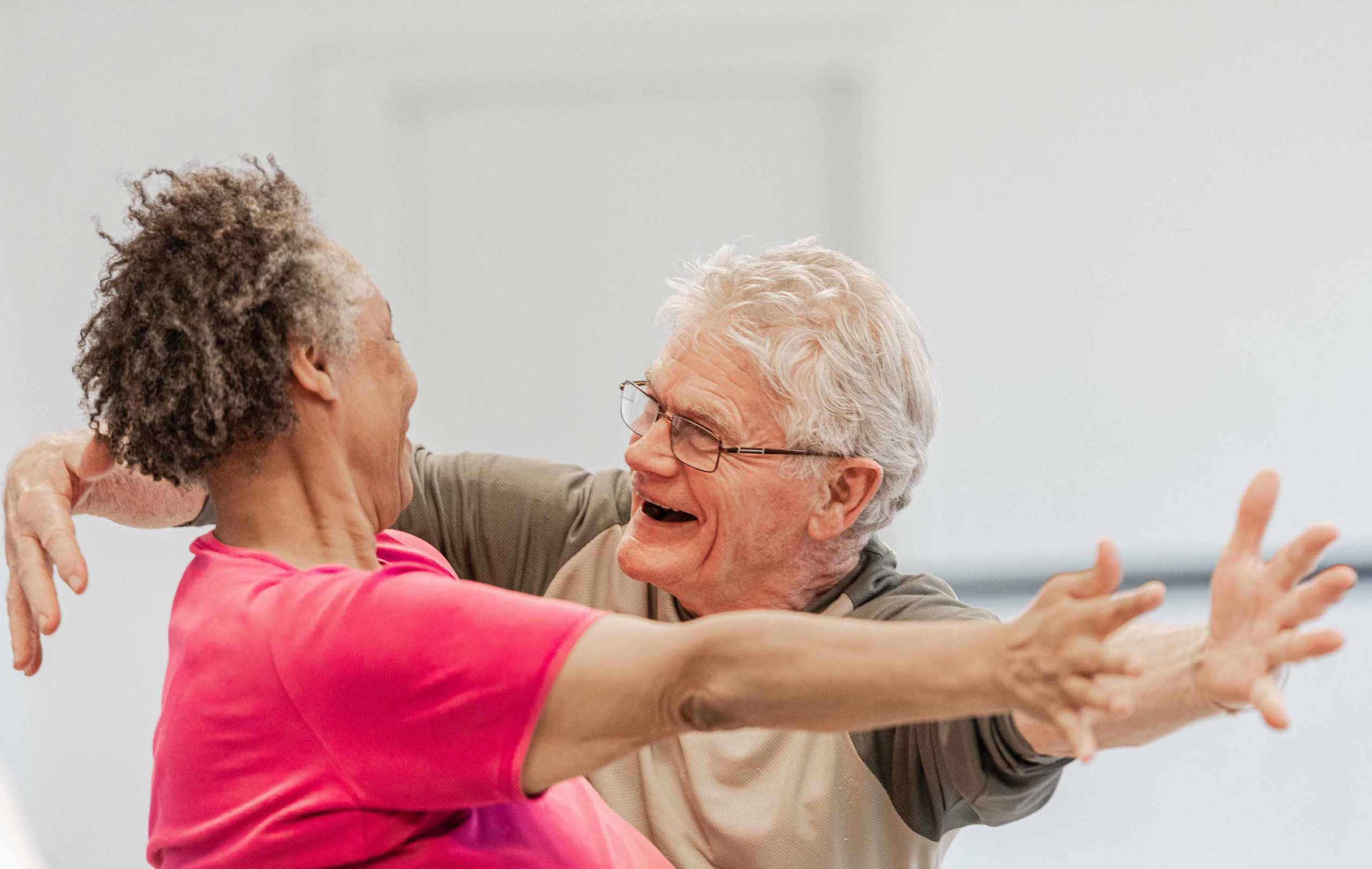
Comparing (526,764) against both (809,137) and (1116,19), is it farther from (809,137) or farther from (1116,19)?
(1116,19)

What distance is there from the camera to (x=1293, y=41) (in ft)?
12.2

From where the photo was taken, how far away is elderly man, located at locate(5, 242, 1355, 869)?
1.60 meters

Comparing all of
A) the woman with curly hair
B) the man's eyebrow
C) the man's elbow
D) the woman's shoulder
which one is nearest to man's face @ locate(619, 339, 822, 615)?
the man's eyebrow

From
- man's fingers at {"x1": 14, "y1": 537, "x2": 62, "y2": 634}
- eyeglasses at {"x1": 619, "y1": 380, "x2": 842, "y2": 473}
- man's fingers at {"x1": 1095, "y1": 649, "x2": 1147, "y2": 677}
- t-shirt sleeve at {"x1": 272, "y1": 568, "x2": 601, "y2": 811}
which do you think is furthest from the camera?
eyeglasses at {"x1": 619, "y1": 380, "x2": 842, "y2": 473}

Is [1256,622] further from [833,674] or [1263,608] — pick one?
[833,674]

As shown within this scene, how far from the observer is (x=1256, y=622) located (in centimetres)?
101

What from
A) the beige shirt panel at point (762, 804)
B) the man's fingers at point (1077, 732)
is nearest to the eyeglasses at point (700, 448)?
the beige shirt panel at point (762, 804)

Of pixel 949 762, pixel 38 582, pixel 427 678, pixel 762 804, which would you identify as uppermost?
pixel 427 678

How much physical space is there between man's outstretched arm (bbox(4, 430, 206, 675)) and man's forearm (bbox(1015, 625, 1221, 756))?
955 millimetres

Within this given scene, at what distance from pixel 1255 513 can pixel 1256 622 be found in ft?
0.27

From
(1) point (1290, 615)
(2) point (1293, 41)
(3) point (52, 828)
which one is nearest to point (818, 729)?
(1) point (1290, 615)

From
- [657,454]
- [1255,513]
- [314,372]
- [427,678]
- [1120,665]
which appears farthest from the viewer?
[657,454]

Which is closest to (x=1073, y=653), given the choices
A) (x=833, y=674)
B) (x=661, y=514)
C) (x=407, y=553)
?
(x=833, y=674)

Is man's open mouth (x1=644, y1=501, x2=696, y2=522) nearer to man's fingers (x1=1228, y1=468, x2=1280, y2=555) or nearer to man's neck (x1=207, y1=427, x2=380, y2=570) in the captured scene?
man's neck (x1=207, y1=427, x2=380, y2=570)
